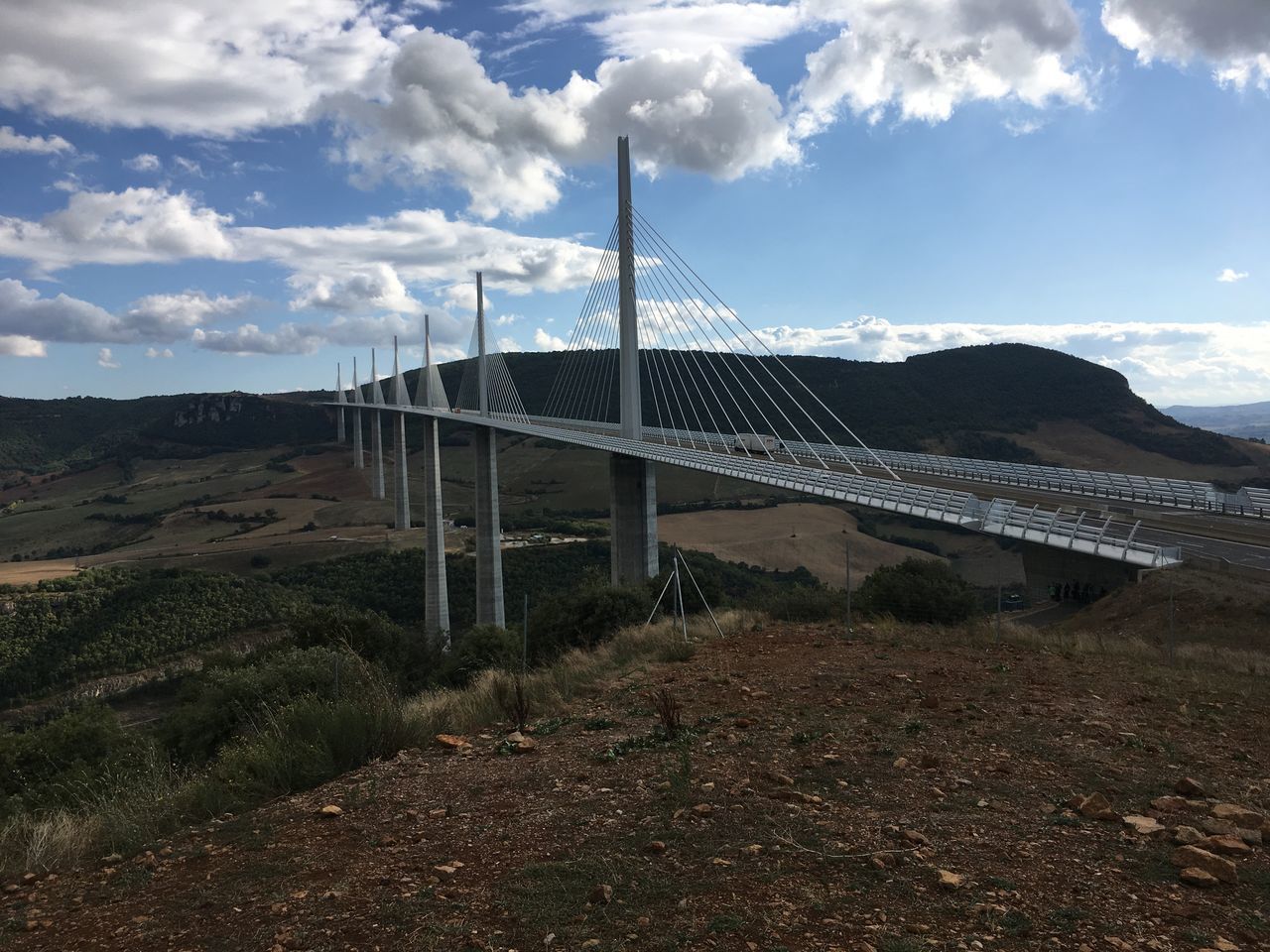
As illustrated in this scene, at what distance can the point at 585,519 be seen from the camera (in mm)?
81062

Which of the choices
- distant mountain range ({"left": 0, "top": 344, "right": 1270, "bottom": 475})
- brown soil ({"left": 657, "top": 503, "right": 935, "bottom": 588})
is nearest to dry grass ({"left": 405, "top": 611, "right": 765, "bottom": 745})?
brown soil ({"left": 657, "top": 503, "right": 935, "bottom": 588})

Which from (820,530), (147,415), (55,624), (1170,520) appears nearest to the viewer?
(1170,520)

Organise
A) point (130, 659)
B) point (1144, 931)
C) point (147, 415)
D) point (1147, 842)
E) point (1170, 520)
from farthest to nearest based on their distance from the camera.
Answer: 1. point (147, 415)
2. point (130, 659)
3. point (1170, 520)
4. point (1147, 842)
5. point (1144, 931)

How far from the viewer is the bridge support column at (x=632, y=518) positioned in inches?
1330

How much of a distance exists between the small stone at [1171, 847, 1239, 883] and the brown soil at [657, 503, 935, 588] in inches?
2068

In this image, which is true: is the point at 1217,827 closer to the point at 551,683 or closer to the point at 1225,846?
the point at 1225,846

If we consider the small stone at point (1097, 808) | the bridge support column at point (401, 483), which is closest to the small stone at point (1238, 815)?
the small stone at point (1097, 808)

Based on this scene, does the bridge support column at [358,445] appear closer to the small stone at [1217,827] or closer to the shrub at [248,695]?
the shrub at [248,695]

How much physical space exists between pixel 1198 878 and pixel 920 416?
4105 inches

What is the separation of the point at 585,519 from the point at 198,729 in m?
67.2

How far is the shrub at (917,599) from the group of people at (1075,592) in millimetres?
2284

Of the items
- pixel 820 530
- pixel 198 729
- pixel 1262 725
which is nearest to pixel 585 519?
pixel 820 530

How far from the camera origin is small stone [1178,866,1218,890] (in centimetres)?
442

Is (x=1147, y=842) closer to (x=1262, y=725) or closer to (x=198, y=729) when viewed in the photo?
(x=1262, y=725)
